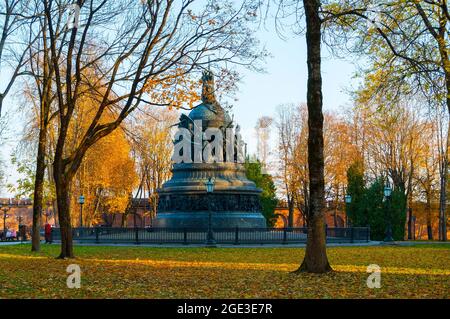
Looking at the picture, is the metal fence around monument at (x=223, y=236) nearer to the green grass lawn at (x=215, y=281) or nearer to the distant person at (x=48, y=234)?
the distant person at (x=48, y=234)

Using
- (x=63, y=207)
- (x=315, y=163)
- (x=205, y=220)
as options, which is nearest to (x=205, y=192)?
(x=205, y=220)

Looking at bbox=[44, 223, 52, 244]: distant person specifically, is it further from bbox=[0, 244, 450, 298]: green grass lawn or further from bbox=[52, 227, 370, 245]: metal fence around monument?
bbox=[0, 244, 450, 298]: green grass lawn

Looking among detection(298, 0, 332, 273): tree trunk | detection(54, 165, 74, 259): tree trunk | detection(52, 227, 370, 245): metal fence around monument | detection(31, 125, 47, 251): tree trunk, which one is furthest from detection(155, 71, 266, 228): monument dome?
detection(298, 0, 332, 273): tree trunk

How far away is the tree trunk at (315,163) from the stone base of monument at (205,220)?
21.7m

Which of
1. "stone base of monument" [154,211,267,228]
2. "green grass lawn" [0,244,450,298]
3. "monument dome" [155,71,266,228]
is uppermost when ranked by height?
"monument dome" [155,71,266,228]

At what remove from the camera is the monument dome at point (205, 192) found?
3731cm

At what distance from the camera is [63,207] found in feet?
70.2

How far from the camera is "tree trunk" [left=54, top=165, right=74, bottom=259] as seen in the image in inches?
839

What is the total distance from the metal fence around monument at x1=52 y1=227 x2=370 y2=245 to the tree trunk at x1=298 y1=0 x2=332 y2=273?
1747 centimetres

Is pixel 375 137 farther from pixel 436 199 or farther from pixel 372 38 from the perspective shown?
pixel 372 38

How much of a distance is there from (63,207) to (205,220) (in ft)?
53.4

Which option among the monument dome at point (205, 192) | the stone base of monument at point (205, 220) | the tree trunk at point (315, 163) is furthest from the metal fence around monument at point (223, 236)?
the tree trunk at point (315, 163)
